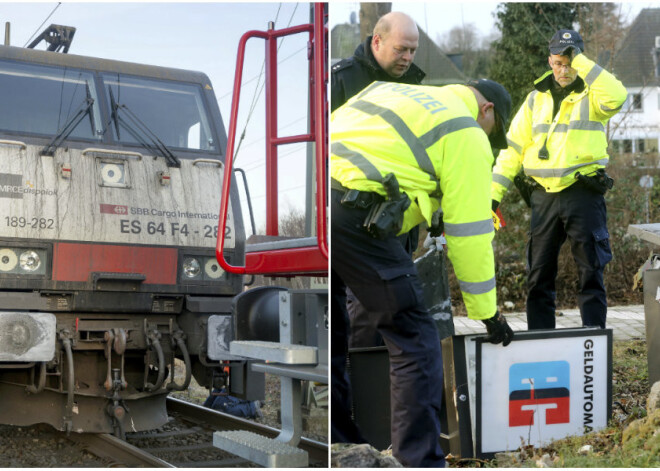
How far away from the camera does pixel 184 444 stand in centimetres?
622

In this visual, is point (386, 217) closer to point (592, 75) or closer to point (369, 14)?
point (369, 14)

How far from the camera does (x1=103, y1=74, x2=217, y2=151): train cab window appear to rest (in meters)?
6.44

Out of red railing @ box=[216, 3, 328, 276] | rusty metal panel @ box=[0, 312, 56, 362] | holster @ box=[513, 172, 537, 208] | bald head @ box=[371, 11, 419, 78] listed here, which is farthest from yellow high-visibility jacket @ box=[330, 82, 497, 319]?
rusty metal panel @ box=[0, 312, 56, 362]

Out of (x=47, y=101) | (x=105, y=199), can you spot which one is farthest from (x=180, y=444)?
(x=47, y=101)

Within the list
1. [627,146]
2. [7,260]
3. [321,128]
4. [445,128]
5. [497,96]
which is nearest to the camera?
[445,128]

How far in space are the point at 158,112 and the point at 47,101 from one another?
0.82m

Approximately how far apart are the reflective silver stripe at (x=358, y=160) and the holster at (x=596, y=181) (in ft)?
7.16

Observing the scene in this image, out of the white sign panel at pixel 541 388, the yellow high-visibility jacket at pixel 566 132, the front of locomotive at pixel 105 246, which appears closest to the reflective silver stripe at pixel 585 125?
the yellow high-visibility jacket at pixel 566 132

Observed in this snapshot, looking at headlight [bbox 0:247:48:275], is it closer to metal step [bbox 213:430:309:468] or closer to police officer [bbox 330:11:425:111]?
police officer [bbox 330:11:425:111]

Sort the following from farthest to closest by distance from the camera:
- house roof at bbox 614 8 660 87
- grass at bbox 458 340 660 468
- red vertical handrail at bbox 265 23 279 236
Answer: house roof at bbox 614 8 660 87, red vertical handrail at bbox 265 23 279 236, grass at bbox 458 340 660 468

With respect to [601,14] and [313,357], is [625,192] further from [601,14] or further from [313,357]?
[313,357]

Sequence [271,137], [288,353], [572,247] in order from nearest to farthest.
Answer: [288,353]
[271,137]
[572,247]

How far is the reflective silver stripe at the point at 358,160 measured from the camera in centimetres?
338

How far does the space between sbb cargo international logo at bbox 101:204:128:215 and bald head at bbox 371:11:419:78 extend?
111 inches
